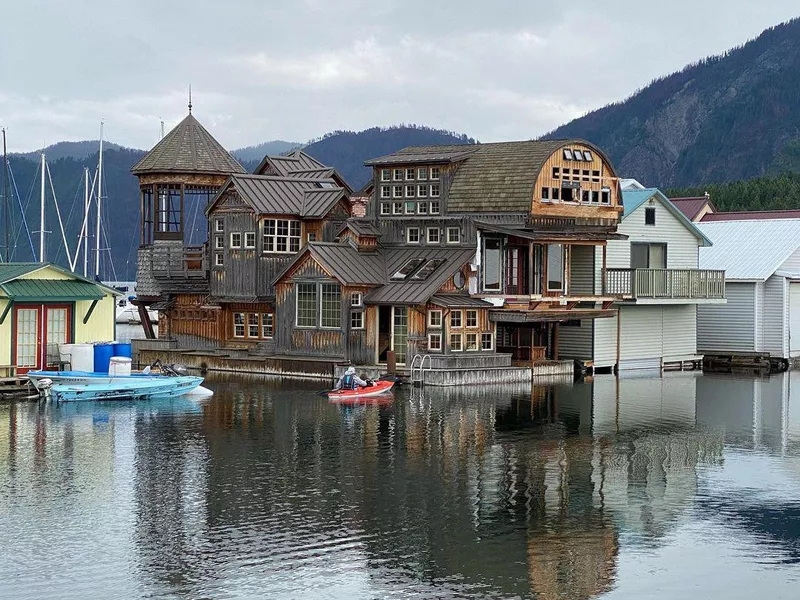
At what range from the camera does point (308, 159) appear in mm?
68625

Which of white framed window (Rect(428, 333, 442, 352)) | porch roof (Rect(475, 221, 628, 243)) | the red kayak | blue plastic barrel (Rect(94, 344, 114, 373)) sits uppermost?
porch roof (Rect(475, 221, 628, 243))

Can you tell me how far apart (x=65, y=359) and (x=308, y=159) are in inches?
889

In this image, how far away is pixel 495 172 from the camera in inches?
2242

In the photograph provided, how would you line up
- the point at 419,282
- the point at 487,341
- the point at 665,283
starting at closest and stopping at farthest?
the point at 419,282 < the point at 487,341 < the point at 665,283

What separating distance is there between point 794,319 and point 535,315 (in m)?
18.4

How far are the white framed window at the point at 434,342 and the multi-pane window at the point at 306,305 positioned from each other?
17.7 feet

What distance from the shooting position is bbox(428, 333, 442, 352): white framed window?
2090 inches

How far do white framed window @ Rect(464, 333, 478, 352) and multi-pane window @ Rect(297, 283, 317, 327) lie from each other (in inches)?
259

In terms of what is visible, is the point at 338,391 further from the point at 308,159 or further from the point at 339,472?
the point at 308,159

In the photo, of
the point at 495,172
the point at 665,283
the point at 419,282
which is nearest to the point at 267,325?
the point at 419,282

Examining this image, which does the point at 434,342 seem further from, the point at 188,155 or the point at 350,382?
the point at 188,155

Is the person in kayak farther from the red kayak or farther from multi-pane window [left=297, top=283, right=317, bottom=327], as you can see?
multi-pane window [left=297, top=283, right=317, bottom=327]

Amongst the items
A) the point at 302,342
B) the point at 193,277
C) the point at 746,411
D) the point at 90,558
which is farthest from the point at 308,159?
the point at 90,558

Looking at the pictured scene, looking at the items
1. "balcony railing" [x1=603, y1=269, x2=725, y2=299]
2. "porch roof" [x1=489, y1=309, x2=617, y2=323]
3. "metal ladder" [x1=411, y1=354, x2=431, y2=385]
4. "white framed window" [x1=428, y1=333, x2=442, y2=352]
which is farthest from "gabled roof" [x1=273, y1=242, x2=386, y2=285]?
"balcony railing" [x1=603, y1=269, x2=725, y2=299]
